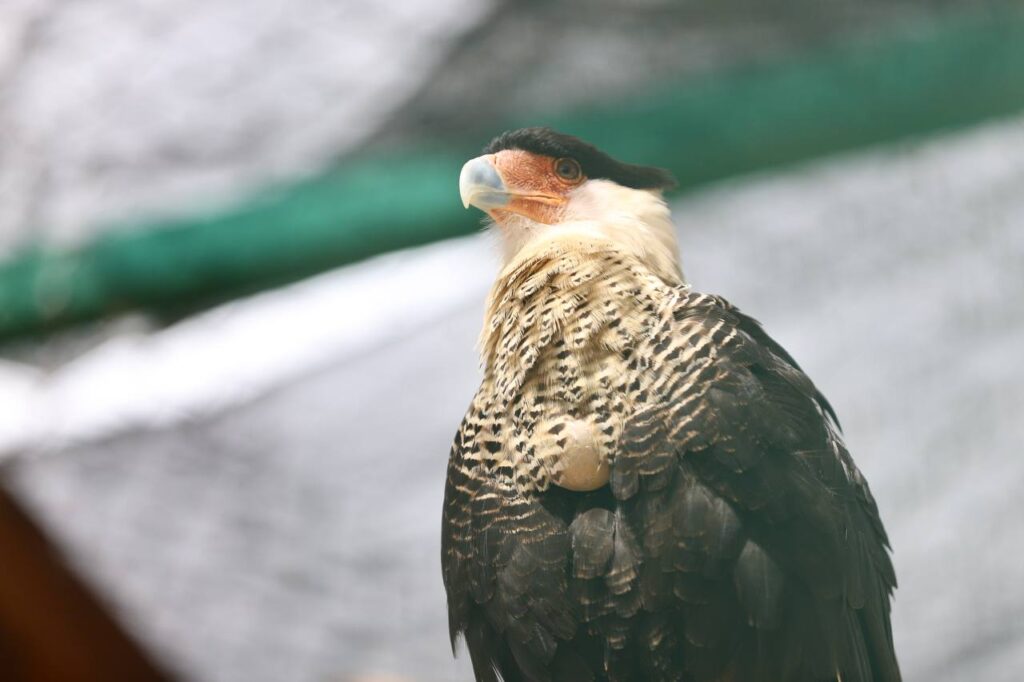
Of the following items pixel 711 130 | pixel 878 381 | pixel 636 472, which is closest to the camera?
pixel 636 472

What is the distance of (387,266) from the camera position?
1.23 metres

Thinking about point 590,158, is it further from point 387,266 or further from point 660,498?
Result: point 387,266

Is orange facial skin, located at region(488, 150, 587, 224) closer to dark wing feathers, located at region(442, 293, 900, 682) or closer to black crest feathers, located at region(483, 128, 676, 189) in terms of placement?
black crest feathers, located at region(483, 128, 676, 189)

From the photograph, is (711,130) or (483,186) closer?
(483,186)

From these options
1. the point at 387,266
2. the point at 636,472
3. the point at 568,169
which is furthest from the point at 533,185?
the point at 387,266

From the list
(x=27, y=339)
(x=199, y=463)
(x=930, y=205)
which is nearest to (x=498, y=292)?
(x=930, y=205)

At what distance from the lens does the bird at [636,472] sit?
775mm

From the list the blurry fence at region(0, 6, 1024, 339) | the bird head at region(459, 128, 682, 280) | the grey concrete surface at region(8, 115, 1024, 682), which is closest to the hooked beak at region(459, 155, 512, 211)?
the bird head at region(459, 128, 682, 280)

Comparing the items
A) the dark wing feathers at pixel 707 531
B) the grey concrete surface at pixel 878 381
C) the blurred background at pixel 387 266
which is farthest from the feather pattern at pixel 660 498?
the grey concrete surface at pixel 878 381

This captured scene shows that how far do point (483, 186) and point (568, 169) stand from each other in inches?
3.0

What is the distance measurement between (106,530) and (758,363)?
2000mm

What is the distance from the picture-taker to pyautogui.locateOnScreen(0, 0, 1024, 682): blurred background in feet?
3.84

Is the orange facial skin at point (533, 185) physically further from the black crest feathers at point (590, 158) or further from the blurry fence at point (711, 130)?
the blurry fence at point (711, 130)

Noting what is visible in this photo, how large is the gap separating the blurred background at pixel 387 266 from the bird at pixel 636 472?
3.7 inches
